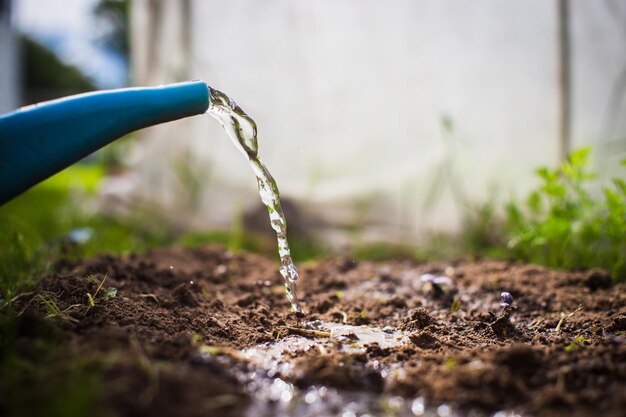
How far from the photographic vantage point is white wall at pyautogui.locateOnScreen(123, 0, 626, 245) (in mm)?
3084

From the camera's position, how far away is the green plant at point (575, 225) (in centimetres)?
204

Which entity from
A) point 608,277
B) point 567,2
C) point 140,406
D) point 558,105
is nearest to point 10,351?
point 140,406

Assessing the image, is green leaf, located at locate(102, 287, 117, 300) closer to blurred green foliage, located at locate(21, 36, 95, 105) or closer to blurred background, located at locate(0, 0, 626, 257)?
blurred background, located at locate(0, 0, 626, 257)

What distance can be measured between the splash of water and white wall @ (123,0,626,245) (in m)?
1.77

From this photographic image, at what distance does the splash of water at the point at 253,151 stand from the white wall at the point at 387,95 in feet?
5.81

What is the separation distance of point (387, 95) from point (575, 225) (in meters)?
1.67

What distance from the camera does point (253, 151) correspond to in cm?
180

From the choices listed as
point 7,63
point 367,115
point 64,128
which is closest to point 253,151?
point 64,128

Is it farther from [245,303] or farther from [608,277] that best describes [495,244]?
[245,303]

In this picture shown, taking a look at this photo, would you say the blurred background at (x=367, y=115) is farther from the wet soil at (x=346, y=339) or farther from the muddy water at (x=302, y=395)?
the muddy water at (x=302, y=395)

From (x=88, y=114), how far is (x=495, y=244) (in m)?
2.49

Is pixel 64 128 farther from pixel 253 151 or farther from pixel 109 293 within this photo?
pixel 253 151

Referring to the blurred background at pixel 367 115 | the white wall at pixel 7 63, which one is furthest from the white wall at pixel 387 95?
the white wall at pixel 7 63

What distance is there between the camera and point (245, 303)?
73.9 inches
